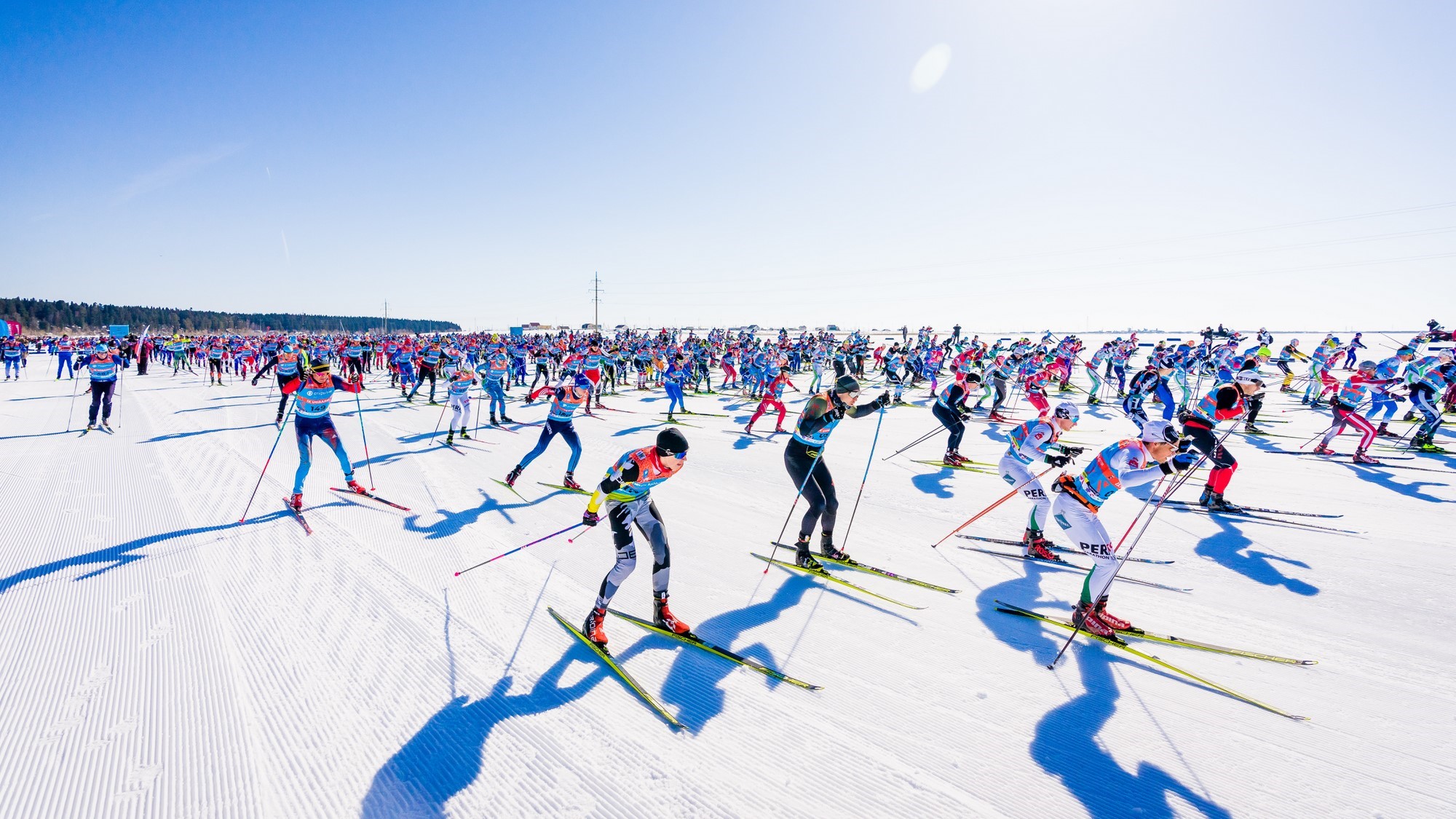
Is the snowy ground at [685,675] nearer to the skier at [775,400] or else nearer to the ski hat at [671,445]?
the ski hat at [671,445]

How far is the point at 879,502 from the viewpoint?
26.9 feet

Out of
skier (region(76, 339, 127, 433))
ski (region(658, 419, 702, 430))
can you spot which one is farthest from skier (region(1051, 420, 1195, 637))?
skier (region(76, 339, 127, 433))

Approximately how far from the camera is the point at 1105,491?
4.68 metres

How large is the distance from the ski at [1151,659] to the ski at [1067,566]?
112 centimetres

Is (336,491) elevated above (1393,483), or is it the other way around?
(1393,483)

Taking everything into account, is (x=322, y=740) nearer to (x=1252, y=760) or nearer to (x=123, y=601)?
(x=123, y=601)

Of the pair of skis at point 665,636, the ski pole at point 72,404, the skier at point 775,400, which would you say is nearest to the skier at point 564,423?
the pair of skis at point 665,636

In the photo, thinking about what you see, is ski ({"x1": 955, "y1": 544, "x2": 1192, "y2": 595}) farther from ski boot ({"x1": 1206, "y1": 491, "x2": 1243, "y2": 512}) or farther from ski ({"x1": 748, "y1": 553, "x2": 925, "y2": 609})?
ski boot ({"x1": 1206, "y1": 491, "x2": 1243, "y2": 512})

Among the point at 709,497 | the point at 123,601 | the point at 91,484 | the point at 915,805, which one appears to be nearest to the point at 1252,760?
the point at 915,805

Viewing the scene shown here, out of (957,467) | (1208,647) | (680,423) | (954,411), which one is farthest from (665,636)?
(680,423)

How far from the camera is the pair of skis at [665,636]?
3.65m

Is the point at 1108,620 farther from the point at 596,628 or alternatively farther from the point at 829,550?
the point at 596,628

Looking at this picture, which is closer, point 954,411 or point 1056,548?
point 1056,548

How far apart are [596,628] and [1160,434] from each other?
4.87 m
